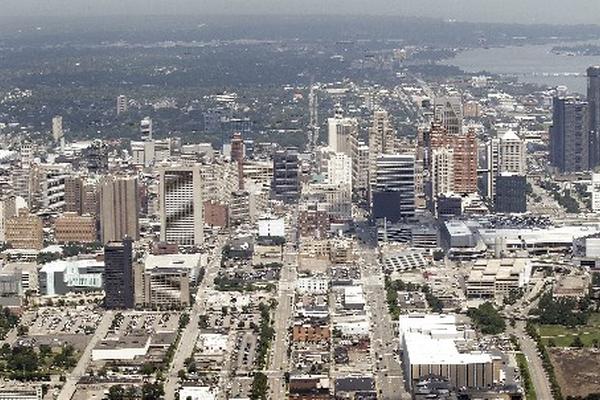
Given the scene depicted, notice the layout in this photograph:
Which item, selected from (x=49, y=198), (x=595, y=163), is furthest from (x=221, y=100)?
(x=49, y=198)

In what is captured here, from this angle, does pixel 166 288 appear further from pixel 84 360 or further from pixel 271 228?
pixel 271 228

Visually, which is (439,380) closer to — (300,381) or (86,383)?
(300,381)

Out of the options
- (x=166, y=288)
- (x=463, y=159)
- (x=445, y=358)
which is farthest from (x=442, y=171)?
(x=445, y=358)

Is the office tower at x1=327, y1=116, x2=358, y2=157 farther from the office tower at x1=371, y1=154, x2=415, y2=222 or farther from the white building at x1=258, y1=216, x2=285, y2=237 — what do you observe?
the white building at x1=258, y1=216, x2=285, y2=237

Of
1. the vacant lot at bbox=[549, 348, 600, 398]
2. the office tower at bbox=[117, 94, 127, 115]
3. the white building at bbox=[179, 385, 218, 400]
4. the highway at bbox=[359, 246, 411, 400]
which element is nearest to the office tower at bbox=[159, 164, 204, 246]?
the highway at bbox=[359, 246, 411, 400]

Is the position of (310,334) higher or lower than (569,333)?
higher

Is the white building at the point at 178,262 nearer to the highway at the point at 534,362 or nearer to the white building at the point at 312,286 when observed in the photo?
the white building at the point at 312,286
